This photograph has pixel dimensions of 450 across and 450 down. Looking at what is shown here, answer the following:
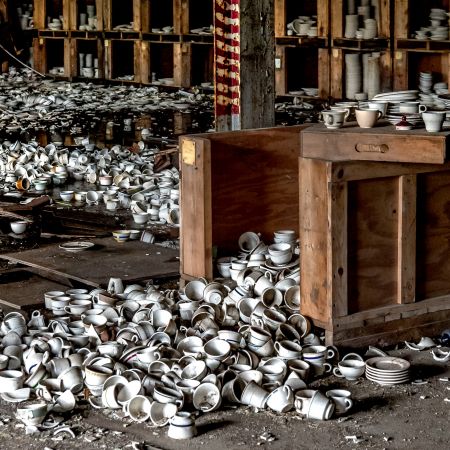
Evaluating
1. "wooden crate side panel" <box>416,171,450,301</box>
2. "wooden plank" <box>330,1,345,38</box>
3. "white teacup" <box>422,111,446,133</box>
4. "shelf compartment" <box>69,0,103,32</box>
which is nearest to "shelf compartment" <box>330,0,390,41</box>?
"wooden plank" <box>330,1,345,38</box>

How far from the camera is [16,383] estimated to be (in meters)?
5.24

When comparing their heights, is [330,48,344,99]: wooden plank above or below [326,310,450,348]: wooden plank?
above

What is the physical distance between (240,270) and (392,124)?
4.55 feet

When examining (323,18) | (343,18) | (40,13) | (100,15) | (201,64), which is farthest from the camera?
(40,13)

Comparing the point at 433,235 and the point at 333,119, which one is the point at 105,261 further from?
the point at 433,235

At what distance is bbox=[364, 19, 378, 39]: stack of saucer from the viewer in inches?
571

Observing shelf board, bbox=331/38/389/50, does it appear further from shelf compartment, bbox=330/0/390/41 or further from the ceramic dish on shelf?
the ceramic dish on shelf

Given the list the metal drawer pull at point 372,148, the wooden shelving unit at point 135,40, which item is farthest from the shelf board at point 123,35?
the metal drawer pull at point 372,148

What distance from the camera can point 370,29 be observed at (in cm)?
1452

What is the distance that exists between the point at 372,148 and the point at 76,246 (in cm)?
307

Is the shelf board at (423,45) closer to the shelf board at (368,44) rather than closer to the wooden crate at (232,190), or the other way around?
the shelf board at (368,44)

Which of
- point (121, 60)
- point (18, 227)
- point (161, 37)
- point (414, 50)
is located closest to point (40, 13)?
point (121, 60)

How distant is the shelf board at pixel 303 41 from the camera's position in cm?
1523

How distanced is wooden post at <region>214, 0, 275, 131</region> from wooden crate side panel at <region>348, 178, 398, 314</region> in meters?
2.14
